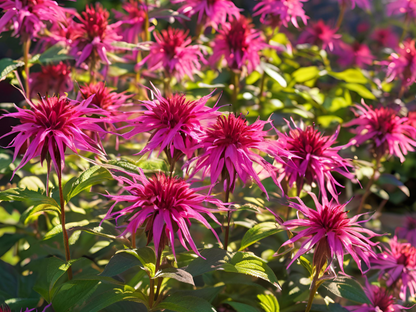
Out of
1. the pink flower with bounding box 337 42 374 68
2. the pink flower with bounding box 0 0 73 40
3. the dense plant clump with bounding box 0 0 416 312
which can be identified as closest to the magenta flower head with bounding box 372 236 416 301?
the dense plant clump with bounding box 0 0 416 312

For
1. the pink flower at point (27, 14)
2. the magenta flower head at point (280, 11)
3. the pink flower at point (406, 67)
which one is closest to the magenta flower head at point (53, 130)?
the pink flower at point (27, 14)

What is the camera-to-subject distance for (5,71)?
0.96 meters

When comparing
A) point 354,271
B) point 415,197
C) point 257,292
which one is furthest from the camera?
point 415,197

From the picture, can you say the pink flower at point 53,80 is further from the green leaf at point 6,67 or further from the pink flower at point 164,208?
the pink flower at point 164,208

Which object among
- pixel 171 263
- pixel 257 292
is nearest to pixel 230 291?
pixel 257 292

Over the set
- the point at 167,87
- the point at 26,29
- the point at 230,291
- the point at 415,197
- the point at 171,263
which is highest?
the point at 26,29

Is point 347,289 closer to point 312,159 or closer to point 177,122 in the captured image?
point 312,159

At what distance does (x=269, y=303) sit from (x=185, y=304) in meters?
0.20

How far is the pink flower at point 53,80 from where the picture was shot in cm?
120

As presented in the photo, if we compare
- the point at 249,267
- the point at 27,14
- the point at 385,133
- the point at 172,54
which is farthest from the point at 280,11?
the point at 249,267

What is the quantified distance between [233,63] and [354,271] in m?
0.84

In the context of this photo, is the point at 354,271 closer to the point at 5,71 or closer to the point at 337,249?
the point at 337,249

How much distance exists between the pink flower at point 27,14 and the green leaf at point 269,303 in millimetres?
849

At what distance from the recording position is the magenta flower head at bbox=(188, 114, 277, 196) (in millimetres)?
693
